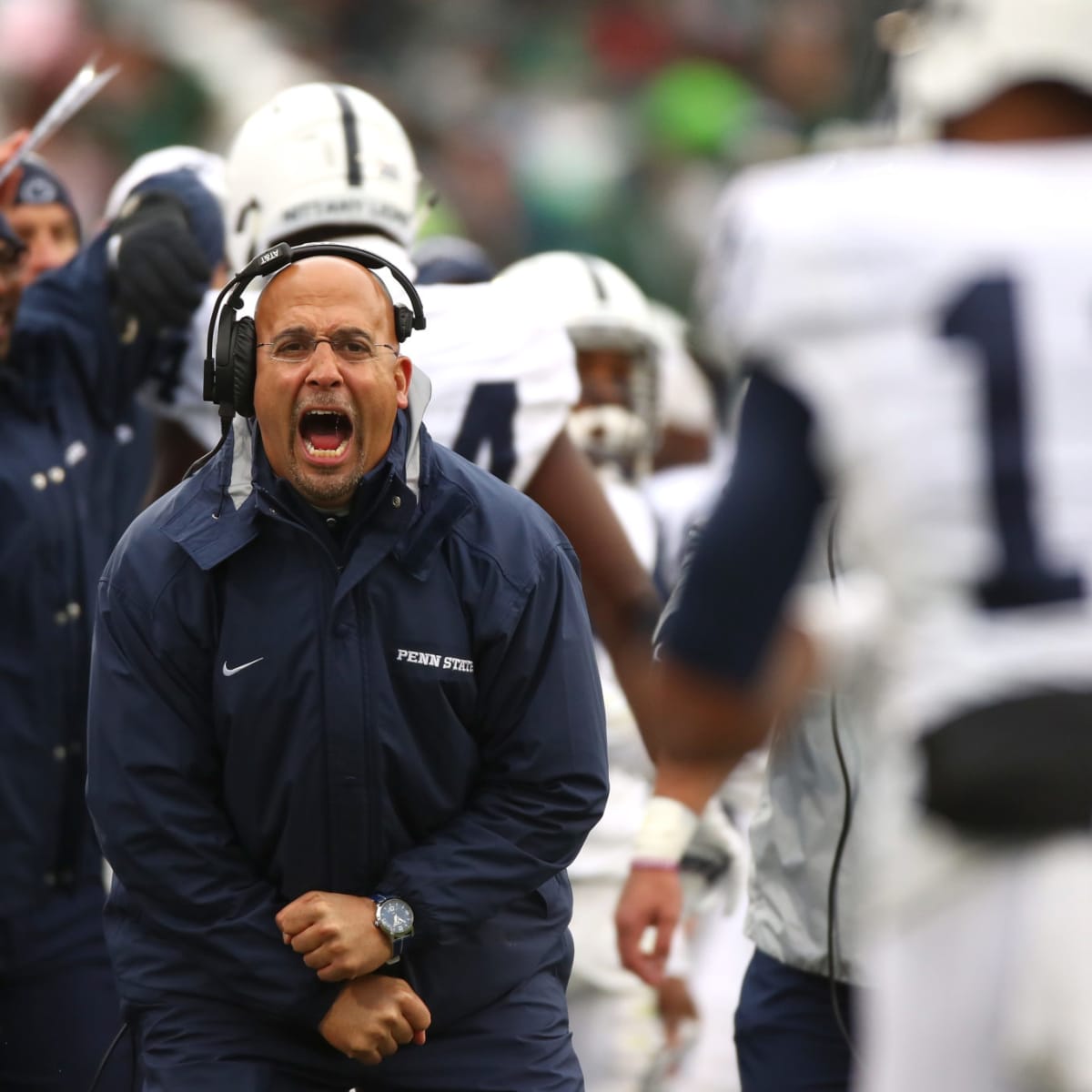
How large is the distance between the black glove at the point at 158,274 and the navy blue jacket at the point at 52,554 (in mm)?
119

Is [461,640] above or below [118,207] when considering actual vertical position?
below

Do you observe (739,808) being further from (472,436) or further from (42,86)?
(42,86)

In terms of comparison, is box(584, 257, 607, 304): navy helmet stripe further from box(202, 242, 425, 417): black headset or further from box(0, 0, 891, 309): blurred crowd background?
box(0, 0, 891, 309): blurred crowd background

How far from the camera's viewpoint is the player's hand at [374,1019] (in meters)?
3.54

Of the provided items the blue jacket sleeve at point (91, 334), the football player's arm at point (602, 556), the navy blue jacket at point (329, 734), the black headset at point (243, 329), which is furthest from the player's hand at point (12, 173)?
the navy blue jacket at point (329, 734)

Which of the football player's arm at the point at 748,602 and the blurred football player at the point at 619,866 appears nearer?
the football player's arm at the point at 748,602

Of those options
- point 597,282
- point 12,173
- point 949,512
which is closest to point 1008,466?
point 949,512

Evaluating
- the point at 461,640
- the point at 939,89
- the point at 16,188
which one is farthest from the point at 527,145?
the point at 939,89

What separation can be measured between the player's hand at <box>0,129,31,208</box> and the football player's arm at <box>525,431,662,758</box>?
164 centimetres

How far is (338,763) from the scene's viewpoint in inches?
141

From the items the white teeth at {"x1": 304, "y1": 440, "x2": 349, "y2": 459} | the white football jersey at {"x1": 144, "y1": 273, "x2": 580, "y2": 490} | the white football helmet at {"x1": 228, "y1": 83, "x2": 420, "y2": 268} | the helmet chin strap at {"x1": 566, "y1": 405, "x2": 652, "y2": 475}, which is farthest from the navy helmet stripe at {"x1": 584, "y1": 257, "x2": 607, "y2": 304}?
the white teeth at {"x1": 304, "y1": 440, "x2": 349, "y2": 459}

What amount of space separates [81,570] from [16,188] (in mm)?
1481

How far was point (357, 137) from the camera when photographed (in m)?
5.04

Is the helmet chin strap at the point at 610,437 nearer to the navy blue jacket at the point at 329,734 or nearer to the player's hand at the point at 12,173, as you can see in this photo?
the player's hand at the point at 12,173
